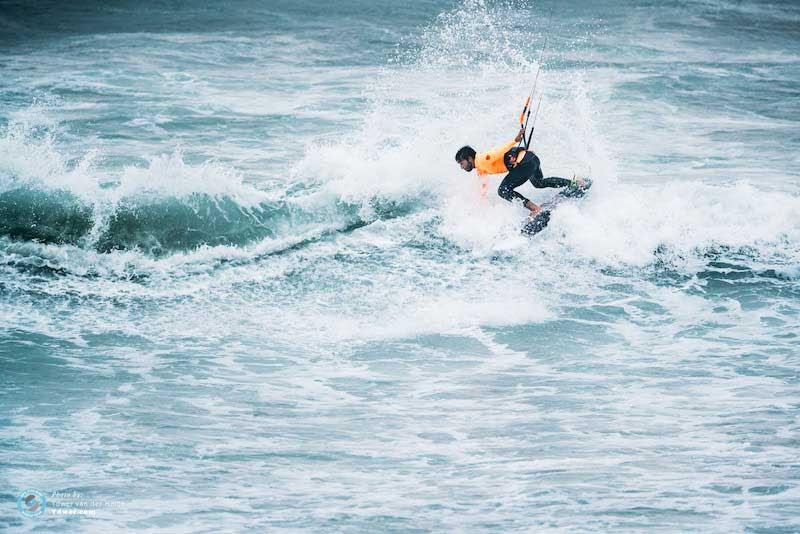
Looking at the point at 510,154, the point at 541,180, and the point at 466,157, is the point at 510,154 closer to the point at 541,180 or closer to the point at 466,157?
the point at 466,157

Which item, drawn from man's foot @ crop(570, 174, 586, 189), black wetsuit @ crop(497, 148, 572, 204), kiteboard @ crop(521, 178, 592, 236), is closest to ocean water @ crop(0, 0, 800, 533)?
kiteboard @ crop(521, 178, 592, 236)

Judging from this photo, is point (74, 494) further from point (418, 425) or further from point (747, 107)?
point (747, 107)

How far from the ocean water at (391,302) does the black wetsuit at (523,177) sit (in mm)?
497

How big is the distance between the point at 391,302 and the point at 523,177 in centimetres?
238

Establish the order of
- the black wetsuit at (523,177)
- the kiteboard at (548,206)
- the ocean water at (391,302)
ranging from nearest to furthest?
the ocean water at (391,302)
the black wetsuit at (523,177)
the kiteboard at (548,206)

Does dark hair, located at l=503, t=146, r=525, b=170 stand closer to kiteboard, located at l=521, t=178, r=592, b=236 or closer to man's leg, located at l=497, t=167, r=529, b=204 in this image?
man's leg, located at l=497, t=167, r=529, b=204

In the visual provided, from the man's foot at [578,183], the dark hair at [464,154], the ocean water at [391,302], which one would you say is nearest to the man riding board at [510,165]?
the dark hair at [464,154]

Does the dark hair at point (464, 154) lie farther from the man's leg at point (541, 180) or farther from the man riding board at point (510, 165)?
the man's leg at point (541, 180)

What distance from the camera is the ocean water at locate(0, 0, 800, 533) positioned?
5.96 m

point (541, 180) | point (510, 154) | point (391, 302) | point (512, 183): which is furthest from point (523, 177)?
point (391, 302)

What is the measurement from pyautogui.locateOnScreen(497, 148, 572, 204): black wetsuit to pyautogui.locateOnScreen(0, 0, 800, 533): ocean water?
0.50m

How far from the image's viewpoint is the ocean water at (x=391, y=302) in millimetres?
5957

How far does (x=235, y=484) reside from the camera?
598cm

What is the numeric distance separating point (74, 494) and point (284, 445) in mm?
1431
